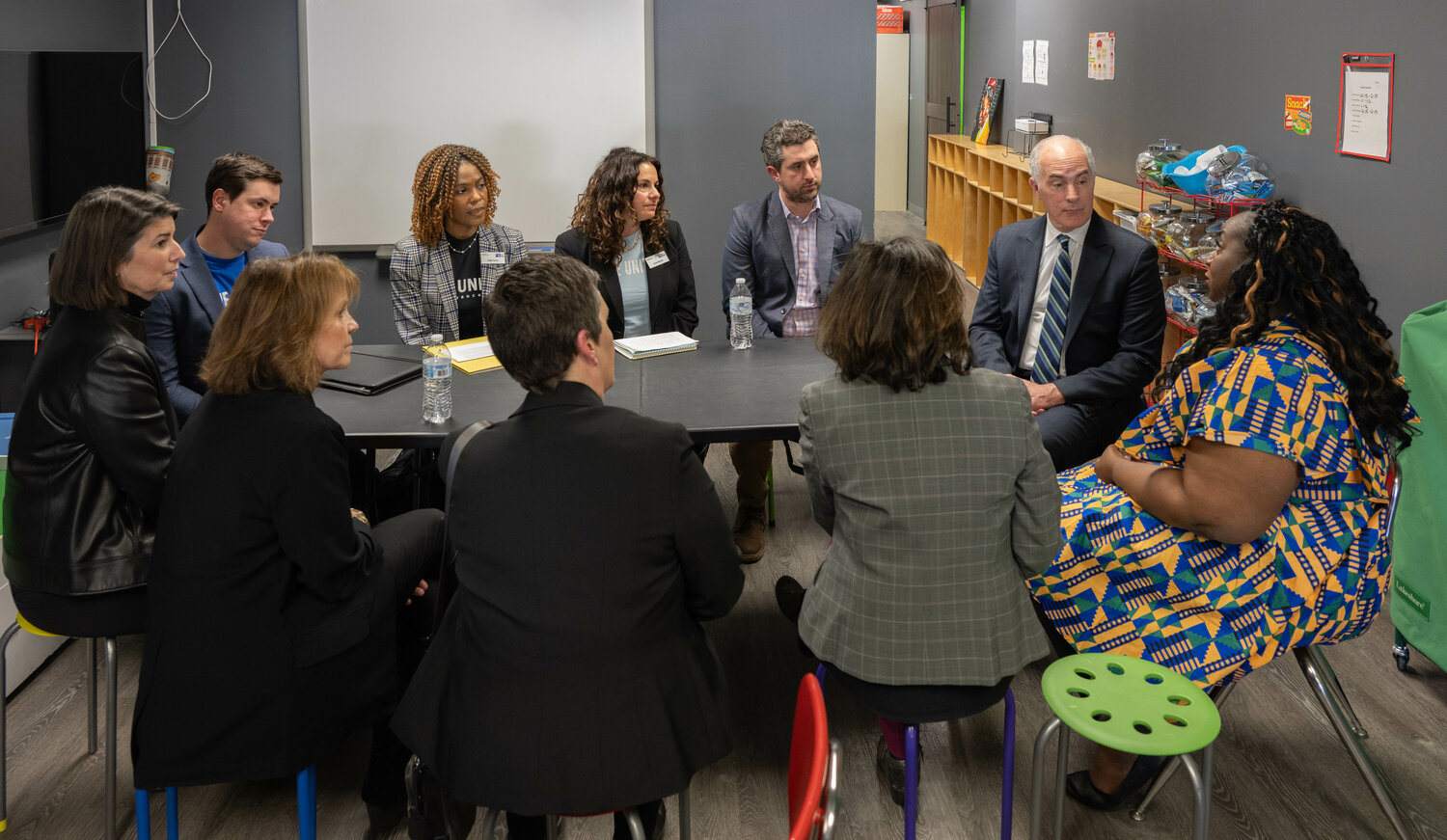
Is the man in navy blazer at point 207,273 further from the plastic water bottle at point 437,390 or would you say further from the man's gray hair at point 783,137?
the man's gray hair at point 783,137

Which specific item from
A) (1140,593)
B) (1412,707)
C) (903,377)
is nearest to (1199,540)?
(1140,593)

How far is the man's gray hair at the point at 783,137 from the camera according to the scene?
12.0 ft

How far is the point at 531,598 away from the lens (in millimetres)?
1654

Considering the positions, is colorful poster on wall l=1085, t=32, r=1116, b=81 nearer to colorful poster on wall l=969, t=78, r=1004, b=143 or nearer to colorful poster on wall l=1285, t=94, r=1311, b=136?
colorful poster on wall l=969, t=78, r=1004, b=143

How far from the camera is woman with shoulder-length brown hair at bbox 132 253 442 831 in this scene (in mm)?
1895

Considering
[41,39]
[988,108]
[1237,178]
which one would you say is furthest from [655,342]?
[988,108]

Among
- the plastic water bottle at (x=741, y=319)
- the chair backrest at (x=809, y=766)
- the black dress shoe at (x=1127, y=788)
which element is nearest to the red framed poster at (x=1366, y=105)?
the plastic water bottle at (x=741, y=319)

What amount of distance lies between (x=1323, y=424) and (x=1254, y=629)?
1.38 feet

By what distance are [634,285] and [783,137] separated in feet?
2.30

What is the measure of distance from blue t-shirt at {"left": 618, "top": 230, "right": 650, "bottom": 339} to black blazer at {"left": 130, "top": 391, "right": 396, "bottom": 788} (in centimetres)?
184

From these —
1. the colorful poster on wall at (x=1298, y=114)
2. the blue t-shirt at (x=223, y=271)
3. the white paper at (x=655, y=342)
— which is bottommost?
the white paper at (x=655, y=342)

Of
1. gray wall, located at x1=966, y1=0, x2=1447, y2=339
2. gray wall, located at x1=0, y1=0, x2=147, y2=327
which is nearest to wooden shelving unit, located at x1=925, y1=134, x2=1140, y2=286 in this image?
gray wall, located at x1=966, y1=0, x2=1447, y2=339

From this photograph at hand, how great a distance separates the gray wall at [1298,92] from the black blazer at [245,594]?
3.18 m

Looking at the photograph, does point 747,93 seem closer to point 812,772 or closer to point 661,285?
point 661,285
